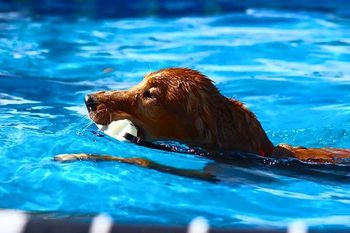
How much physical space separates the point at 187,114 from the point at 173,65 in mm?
4013

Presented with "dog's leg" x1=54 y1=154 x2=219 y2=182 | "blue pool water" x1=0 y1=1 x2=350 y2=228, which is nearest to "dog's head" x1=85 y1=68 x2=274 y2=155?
"blue pool water" x1=0 y1=1 x2=350 y2=228

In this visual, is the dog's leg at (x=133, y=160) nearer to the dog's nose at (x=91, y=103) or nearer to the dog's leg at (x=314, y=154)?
the dog's nose at (x=91, y=103)

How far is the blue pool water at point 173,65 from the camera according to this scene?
4.56 m

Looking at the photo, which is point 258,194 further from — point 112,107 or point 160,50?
point 160,50

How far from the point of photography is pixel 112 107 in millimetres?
5336

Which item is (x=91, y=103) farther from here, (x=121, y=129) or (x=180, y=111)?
(x=180, y=111)

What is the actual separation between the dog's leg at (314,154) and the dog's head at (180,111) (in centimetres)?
30

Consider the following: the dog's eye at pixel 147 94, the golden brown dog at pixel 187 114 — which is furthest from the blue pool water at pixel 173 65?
the dog's eye at pixel 147 94

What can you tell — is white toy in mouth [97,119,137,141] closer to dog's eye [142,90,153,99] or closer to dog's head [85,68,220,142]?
dog's head [85,68,220,142]

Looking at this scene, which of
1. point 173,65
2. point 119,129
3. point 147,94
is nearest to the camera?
point 119,129

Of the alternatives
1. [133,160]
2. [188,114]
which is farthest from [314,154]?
[133,160]

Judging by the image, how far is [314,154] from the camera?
5547mm

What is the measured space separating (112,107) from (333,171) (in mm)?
1480

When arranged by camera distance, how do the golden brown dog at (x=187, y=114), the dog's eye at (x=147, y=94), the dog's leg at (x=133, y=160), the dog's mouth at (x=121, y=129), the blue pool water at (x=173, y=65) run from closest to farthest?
the blue pool water at (x=173, y=65), the dog's leg at (x=133, y=160), the golden brown dog at (x=187, y=114), the dog's mouth at (x=121, y=129), the dog's eye at (x=147, y=94)
